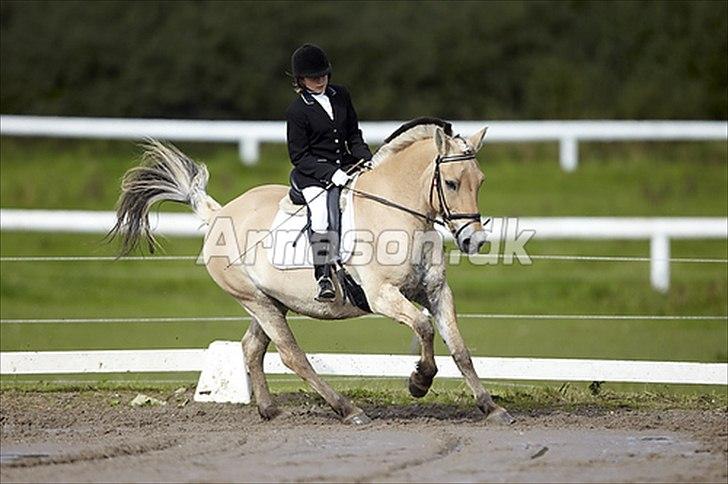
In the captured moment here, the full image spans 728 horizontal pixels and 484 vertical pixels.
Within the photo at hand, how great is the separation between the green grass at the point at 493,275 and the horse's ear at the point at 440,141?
14.1 ft

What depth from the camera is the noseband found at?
8266 millimetres

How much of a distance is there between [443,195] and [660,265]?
7009 millimetres

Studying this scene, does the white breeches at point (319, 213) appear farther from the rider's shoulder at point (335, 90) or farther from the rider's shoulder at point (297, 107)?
the rider's shoulder at point (335, 90)

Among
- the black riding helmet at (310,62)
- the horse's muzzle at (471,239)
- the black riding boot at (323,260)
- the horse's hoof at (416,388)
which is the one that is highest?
the black riding helmet at (310,62)

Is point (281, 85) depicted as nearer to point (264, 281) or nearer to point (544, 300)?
point (544, 300)

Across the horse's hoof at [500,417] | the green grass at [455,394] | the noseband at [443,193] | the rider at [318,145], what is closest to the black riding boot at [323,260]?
the rider at [318,145]

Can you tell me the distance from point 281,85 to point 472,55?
3603mm

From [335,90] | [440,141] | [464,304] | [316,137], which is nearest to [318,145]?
[316,137]

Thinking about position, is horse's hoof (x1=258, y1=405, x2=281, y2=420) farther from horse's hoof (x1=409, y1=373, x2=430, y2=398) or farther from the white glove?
the white glove

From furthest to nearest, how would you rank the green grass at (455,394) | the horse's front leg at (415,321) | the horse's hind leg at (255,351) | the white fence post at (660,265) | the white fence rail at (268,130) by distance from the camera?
the white fence rail at (268,130) → the white fence post at (660,265) → the green grass at (455,394) → the horse's hind leg at (255,351) → the horse's front leg at (415,321)

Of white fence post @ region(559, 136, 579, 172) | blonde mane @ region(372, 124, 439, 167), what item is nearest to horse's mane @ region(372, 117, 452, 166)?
blonde mane @ region(372, 124, 439, 167)

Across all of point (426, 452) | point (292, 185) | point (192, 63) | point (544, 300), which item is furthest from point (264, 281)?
point (192, 63)

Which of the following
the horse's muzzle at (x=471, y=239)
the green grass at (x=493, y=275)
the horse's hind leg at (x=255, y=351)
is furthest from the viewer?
the green grass at (x=493, y=275)

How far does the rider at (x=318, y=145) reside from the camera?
876 centimetres
